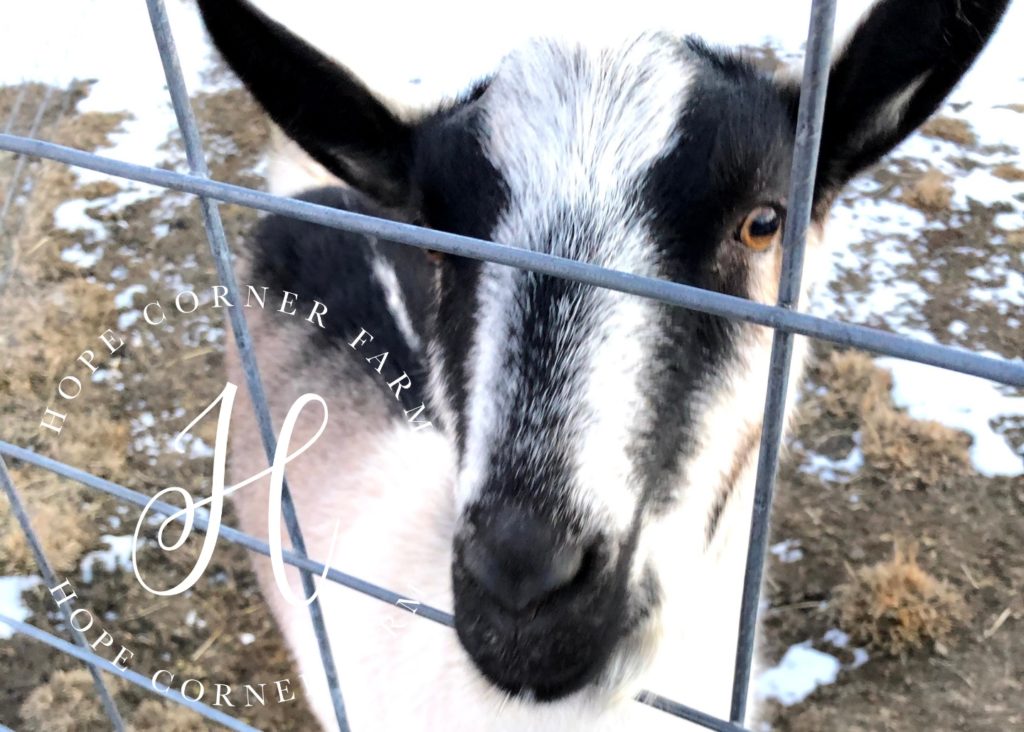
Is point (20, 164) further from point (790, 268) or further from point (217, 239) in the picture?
point (790, 268)

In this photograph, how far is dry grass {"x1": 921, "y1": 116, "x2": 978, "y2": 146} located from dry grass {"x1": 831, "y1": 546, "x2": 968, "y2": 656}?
99.5 inches

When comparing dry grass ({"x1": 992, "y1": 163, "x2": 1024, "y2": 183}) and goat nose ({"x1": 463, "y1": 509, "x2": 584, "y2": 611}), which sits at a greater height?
goat nose ({"x1": 463, "y1": 509, "x2": 584, "y2": 611})

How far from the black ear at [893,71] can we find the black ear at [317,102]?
639 mm

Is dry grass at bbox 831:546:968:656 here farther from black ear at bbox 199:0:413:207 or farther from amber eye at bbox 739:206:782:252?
black ear at bbox 199:0:413:207

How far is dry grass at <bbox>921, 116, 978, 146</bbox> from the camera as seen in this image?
165 inches

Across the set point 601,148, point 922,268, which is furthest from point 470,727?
point 922,268

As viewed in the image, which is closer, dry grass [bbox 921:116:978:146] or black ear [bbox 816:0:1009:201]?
Answer: black ear [bbox 816:0:1009:201]

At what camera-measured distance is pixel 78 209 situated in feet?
13.8

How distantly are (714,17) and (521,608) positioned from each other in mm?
1843

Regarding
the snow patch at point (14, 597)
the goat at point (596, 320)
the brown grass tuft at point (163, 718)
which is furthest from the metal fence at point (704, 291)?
the snow patch at point (14, 597)

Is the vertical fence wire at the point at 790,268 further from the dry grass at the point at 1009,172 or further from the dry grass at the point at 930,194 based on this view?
the dry grass at the point at 1009,172

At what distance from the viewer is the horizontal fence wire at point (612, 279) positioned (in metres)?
0.65

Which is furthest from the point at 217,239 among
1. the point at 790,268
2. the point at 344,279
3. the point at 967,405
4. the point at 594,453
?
the point at 967,405

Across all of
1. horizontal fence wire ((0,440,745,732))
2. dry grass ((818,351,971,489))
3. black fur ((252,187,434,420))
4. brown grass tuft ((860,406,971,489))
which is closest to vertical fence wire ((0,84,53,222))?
black fur ((252,187,434,420))
